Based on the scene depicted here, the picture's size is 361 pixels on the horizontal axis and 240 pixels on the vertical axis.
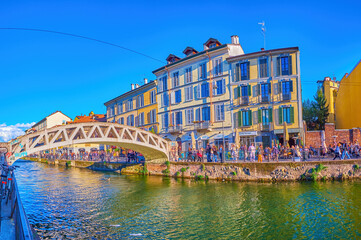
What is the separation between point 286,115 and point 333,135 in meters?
4.74

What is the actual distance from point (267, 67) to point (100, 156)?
24.7m

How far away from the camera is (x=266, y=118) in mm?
29828

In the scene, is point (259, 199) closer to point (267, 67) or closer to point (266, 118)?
point (266, 118)

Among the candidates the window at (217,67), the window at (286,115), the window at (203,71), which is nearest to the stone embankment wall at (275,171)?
the window at (286,115)

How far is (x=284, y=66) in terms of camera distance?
2922cm

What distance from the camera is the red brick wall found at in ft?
82.4

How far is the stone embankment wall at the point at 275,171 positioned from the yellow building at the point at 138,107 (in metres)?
16.4

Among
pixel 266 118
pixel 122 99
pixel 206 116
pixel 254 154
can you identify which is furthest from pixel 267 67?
pixel 122 99

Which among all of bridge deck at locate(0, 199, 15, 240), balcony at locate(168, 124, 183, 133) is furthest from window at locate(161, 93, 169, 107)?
bridge deck at locate(0, 199, 15, 240)

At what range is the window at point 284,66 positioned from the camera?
29.0m

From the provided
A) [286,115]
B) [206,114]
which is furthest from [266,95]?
[206,114]

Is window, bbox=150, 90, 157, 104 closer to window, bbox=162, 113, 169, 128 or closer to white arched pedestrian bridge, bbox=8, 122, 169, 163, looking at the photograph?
window, bbox=162, 113, 169, 128

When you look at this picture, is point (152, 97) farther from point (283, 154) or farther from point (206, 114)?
point (283, 154)

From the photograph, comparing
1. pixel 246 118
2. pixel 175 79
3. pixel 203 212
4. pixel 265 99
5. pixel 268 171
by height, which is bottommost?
pixel 203 212
